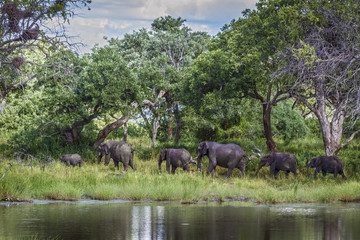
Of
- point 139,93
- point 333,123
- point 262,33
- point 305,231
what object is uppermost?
point 262,33

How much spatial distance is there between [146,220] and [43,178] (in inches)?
294

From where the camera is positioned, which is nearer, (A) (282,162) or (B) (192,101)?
(A) (282,162)

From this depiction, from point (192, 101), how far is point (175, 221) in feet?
62.2

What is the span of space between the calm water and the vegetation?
1.70 metres

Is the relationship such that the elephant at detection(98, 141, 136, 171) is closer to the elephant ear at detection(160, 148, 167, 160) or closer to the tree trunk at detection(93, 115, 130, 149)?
the elephant ear at detection(160, 148, 167, 160)

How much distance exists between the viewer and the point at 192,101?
3139 cm

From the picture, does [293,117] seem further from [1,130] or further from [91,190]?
[91,190]

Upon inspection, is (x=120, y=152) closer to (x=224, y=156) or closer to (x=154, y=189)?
(x=224, y=156)

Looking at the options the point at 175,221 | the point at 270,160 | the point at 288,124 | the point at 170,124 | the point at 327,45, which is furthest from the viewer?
the point at 288,124

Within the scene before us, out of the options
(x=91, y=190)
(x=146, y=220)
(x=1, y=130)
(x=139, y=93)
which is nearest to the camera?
(x=146, y=220)

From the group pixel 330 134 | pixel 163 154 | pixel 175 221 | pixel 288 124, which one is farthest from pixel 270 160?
pixel 288 124

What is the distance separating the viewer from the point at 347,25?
18953 mm

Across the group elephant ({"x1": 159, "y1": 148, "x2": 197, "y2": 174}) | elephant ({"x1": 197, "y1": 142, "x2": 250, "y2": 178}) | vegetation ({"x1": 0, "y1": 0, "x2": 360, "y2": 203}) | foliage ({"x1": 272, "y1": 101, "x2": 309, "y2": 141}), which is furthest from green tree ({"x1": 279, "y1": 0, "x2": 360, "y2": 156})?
foliage ({"x1": 272, "y1": 101, "x2": 309, "y2": 141})

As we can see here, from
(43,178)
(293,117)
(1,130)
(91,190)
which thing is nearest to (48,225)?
(91,190)
